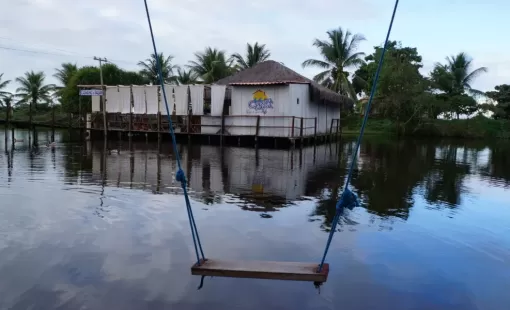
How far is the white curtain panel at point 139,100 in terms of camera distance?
26031mm

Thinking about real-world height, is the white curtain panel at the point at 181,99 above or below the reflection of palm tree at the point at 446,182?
above

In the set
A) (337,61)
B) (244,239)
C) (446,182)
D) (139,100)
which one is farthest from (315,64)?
(244,239)

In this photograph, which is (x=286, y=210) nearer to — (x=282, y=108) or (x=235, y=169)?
(x=235, y=169)

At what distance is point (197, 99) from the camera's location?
24281mm

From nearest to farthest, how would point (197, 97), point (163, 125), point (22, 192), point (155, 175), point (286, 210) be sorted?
point (286, 210)
point (22, 192)
point (155, 175)
point (197, 97)
point (163, 125)

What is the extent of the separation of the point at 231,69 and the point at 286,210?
31621 mm

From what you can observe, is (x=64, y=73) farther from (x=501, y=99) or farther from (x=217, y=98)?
(x=501, y=99)

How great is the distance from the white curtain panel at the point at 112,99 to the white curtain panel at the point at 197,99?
19.1 feet

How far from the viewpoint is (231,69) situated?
3825 cm

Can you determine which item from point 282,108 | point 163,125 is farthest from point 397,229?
point 163,125

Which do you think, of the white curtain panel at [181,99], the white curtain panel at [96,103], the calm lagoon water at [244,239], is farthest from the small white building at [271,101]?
the calm lagoon water at [244,239]

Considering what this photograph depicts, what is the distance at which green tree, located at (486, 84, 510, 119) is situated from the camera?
40.2m

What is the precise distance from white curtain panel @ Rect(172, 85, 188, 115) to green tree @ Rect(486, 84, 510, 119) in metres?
30.9

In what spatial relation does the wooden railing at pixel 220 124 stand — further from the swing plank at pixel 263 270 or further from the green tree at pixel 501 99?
the green tree at pixel 501 99
